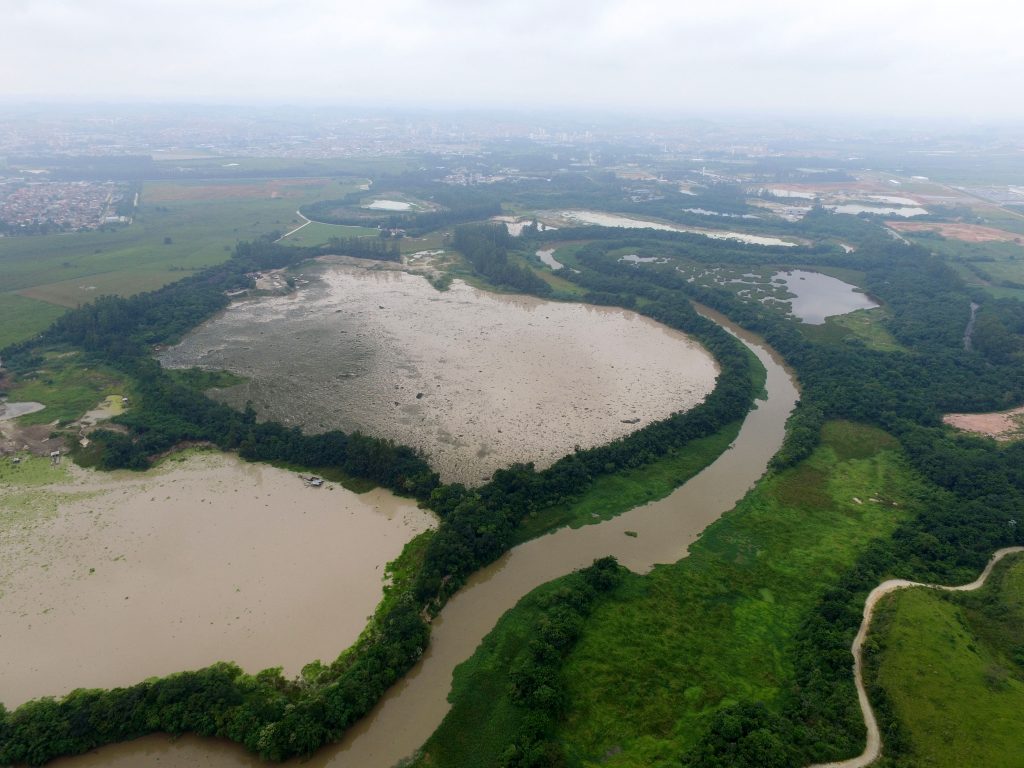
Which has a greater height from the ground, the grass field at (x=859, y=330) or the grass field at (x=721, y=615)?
the grass field at (x=859, y=330)

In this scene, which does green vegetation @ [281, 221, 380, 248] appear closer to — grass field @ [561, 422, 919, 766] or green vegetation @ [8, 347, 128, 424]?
green vegetation @ [8, 347, 128, 424]

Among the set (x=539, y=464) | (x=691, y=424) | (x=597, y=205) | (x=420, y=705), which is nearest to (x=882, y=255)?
(x=597, y=205)

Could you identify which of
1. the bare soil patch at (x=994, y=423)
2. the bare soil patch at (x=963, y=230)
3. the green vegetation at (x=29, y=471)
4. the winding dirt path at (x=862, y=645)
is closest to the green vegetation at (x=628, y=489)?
the winding dirt path at (x=862, y=645)

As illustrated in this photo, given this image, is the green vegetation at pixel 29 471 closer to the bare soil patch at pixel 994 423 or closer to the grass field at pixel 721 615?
the grass field at pixel 721 615

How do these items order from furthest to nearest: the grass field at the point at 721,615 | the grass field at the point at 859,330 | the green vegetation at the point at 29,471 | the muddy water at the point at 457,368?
the grass field at the point at 859,330 < the muddy water at the point at 457,368 < the green vegetation at the point at 29,471 < the grass field at the point at 721,615

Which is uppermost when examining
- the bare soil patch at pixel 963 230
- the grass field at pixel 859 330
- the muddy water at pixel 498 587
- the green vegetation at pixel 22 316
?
the bare soil patch at pixel 963 230

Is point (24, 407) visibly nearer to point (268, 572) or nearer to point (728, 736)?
point (268, 572)
